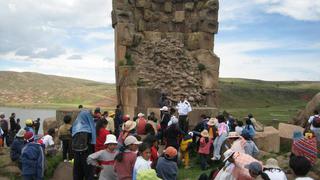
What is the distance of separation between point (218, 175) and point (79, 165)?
3.68m

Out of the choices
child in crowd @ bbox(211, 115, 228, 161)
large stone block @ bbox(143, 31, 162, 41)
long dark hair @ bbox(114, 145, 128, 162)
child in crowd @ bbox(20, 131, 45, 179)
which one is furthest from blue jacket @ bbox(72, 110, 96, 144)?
large stone block @ bbox(143, 31, 162, 41)

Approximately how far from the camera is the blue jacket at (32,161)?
359 inches

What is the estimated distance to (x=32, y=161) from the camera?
9.12 meters

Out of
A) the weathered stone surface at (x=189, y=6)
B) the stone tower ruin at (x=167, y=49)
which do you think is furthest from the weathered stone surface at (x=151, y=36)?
the weathered stone surface at (x=189, y=6)

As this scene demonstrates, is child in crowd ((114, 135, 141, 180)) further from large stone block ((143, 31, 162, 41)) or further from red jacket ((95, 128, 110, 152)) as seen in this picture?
large stone block ((143, 31, 162, 41))

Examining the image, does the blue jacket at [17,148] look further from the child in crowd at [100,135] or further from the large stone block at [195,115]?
the large stone block at [195,115]

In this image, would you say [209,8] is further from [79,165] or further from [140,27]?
[79,165]

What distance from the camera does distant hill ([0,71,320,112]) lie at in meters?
57.7

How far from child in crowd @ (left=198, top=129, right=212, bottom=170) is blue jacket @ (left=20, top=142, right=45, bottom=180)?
15.7 ft

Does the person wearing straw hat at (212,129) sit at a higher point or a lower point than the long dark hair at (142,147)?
lower

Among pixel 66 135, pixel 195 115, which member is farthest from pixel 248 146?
pixel 195 115

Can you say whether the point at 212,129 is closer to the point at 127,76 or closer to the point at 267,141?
the point at 267,141

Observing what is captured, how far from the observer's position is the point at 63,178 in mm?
11156

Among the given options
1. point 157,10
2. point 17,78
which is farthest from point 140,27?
point 17,78
